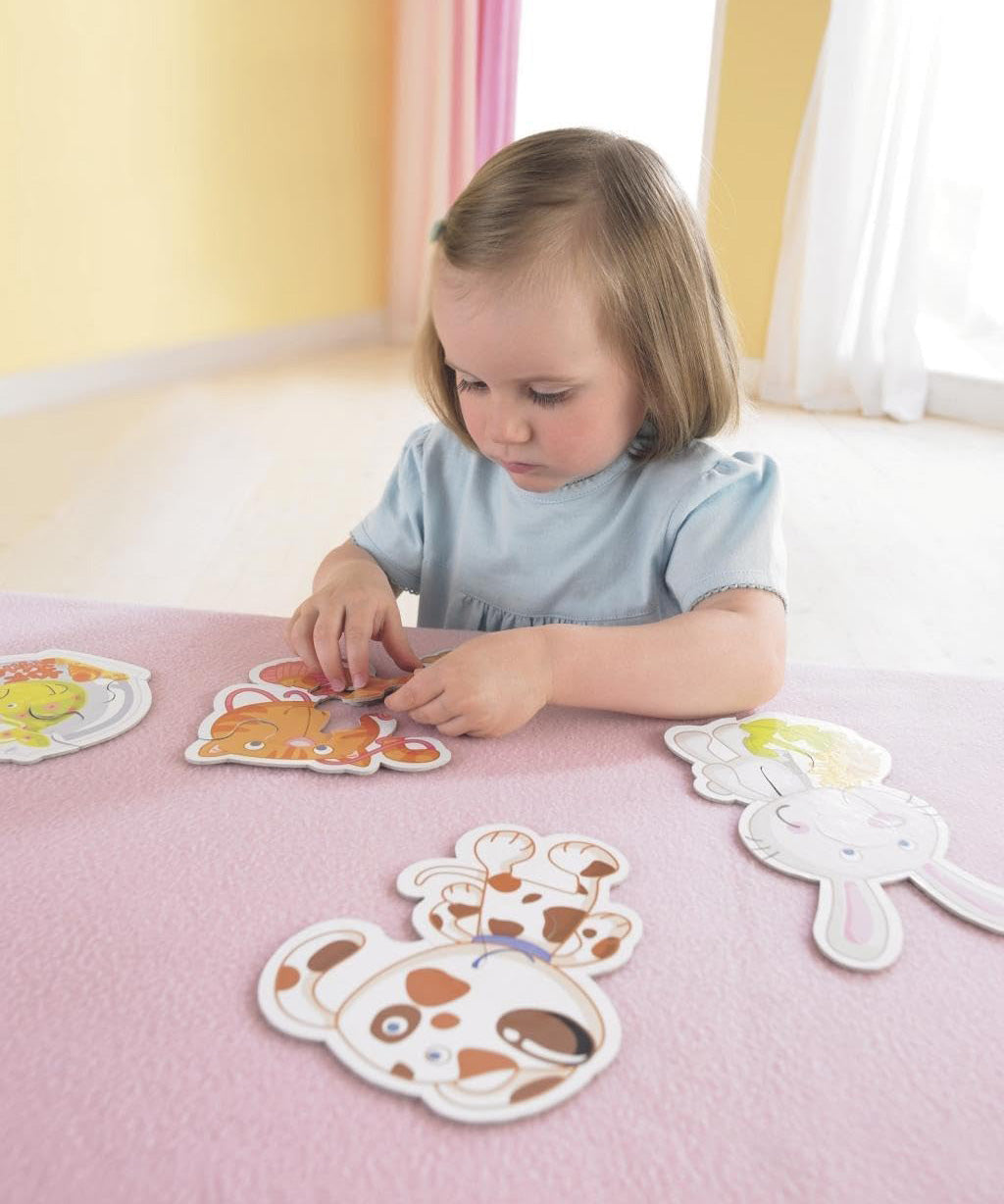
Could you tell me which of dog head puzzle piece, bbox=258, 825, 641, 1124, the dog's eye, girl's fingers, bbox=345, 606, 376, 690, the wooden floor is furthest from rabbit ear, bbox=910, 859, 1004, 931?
the wooden floor

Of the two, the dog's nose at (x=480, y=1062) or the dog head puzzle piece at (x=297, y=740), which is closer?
the dog's nose at (x=480, y=1062)

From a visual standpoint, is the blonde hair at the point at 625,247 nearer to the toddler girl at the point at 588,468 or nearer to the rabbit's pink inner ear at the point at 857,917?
the toddler girl at the point at 588,468

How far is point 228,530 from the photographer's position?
6.73ft

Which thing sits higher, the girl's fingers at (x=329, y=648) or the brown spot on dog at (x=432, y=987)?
the brown spot on dog at (x=432, y=987)

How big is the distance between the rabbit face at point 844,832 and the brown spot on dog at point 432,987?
17cm

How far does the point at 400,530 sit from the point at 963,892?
551mm

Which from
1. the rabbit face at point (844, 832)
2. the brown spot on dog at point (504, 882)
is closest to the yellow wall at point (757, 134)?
the rabbit face at point (844, 832)

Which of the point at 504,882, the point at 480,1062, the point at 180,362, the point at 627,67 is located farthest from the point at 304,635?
the point at 627,67

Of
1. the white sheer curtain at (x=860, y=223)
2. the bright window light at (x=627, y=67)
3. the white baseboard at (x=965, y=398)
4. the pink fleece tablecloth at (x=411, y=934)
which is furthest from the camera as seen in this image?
the bright window light at (x=627, y=67)

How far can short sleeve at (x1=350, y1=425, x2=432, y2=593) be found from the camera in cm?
95

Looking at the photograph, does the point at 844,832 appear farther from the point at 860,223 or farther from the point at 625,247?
the point at 860,223

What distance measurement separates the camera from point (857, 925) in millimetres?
490

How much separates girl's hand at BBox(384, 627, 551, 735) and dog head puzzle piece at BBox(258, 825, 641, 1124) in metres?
0.12

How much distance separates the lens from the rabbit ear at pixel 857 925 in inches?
18.5
